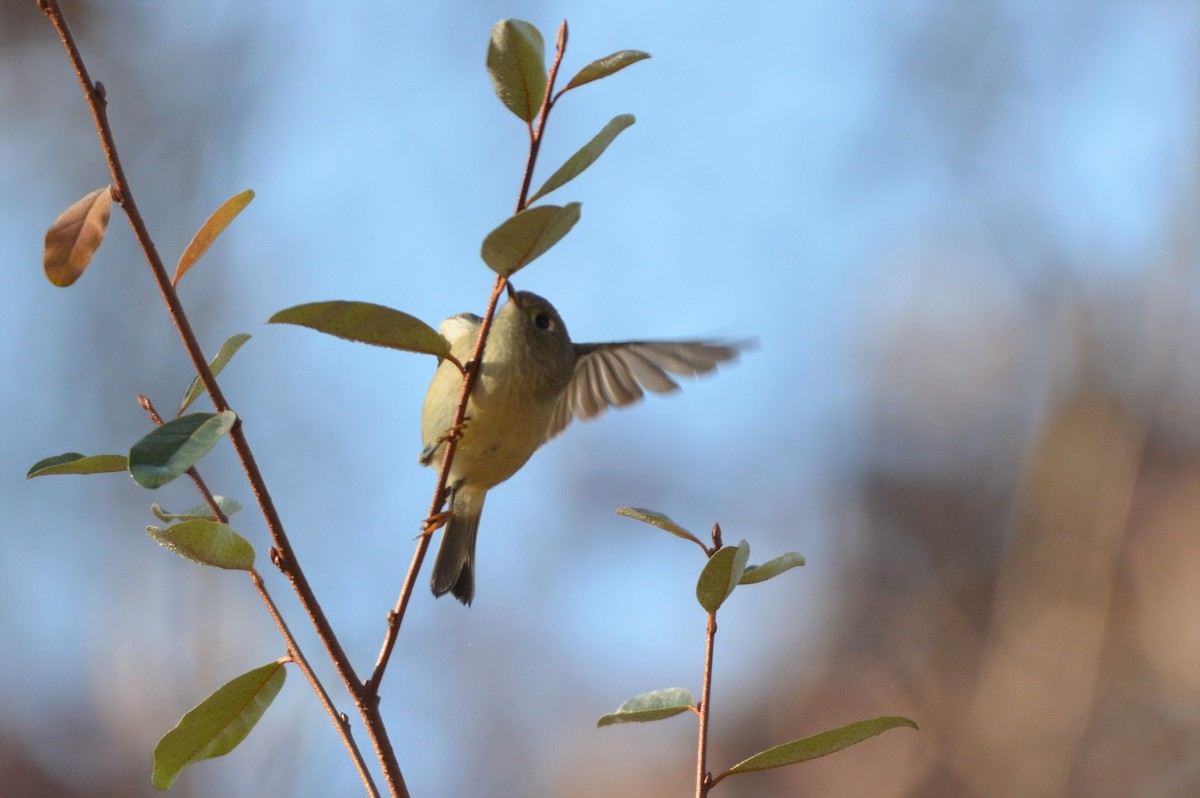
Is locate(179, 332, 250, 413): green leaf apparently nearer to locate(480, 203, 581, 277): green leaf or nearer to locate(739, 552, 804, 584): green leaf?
locate(480, 203, 581, 277): green leaf

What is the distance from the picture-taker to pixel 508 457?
203 centimetres

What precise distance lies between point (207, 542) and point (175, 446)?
0.43ft

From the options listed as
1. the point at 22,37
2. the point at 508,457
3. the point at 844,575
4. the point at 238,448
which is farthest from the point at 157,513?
the point at 22,37

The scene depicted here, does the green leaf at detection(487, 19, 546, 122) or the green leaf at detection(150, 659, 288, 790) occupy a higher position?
the green leaf at detection(487, 19, 546, 122)

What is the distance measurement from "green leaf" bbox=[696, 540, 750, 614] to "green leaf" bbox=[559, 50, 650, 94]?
21.0 inches

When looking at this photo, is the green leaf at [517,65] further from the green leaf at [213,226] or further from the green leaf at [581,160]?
the green leaf at [213,226]

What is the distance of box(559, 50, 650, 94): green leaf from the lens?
115 cm

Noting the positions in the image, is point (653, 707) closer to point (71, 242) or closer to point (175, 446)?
point (175, 446)

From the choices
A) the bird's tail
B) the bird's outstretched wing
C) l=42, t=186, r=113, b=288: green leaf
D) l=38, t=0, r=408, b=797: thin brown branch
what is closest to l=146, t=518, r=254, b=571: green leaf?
l=38, t=0, r=408, b=797: thin brown branch

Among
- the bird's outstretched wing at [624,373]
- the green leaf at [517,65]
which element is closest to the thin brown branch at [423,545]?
the green leaf at [517,65]

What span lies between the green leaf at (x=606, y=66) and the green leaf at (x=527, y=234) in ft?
0.73

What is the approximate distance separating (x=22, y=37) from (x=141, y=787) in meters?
4.95

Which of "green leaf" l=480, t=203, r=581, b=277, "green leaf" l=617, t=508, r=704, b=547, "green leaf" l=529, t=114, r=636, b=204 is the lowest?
"green leaf" l=617, t=508, r=704, b=547

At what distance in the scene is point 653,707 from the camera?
1.18 m
